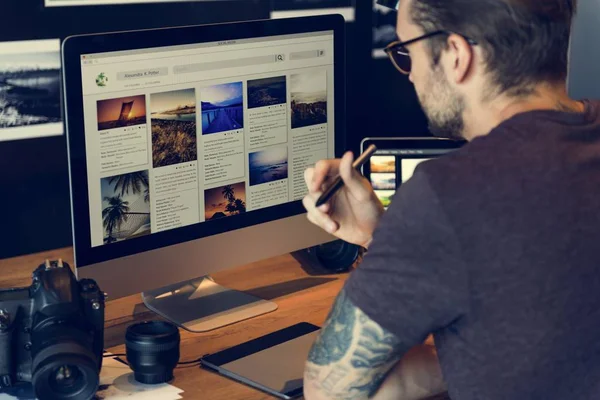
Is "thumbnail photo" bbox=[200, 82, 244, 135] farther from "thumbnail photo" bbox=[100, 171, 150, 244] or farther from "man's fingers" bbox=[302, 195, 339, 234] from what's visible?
"man's fingers" bbox=[302, 195, 339, 234]

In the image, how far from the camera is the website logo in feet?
4.91

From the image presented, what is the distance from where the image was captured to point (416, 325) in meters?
1.15

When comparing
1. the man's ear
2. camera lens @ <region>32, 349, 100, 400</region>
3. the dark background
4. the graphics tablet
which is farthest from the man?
the dark background

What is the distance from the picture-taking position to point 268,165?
5.76ft

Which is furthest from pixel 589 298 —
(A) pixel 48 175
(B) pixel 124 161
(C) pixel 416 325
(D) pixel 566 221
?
(A) pixel 48 175

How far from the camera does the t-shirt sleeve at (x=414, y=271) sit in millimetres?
1104

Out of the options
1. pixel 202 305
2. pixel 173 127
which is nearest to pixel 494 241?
pixel 173 127

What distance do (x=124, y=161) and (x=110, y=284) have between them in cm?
20

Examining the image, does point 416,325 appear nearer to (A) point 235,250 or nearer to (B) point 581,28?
(A) point 235,250

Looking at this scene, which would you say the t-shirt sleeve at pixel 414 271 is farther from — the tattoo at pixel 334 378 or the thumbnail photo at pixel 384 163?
the thumbnail photo at pixel 384 163

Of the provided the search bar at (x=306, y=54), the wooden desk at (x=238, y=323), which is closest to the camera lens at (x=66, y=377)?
the wooden desk at (x=238, y=323)

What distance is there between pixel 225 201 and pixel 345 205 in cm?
29

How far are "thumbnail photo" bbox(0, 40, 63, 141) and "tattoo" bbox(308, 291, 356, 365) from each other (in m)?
0.92

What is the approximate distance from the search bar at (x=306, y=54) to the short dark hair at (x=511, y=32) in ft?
1.70
